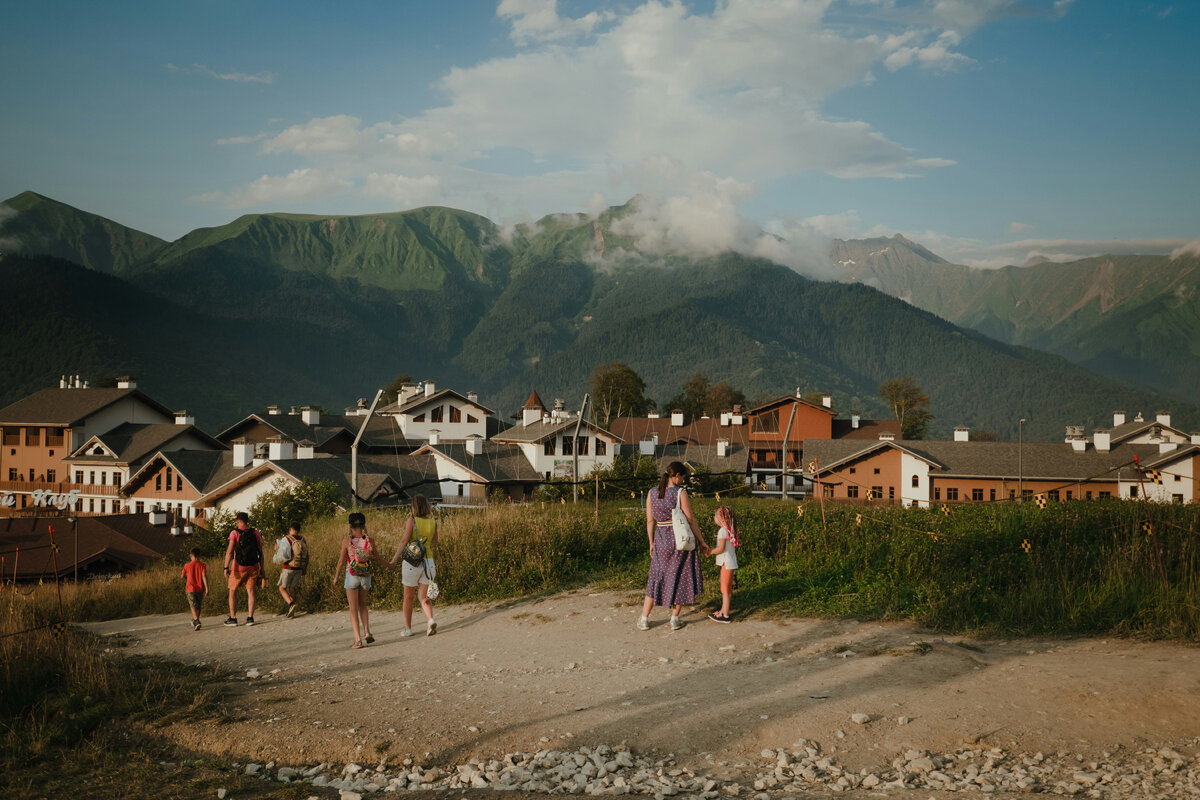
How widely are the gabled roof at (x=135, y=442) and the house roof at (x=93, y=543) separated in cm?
2188

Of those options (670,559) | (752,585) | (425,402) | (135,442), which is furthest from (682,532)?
(135,442)

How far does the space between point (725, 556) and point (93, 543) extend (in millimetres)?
29557

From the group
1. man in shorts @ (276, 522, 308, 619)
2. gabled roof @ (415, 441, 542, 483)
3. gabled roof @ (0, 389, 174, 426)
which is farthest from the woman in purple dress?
gabled roof @ (0, 389, 174, 426)

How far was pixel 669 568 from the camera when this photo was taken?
10.3 metres

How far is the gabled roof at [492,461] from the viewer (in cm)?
4894

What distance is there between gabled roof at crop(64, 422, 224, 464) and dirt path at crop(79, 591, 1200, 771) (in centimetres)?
5436

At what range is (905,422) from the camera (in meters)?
104

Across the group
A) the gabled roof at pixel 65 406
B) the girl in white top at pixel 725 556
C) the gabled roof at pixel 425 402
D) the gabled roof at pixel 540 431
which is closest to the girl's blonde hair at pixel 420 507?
the girl in white top at pixel 725 556

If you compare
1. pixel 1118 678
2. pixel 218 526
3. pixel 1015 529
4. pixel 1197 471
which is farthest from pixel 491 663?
pixel 1197 471

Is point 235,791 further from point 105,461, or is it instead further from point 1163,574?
point 105,461

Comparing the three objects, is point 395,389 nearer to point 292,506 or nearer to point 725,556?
point 292,506

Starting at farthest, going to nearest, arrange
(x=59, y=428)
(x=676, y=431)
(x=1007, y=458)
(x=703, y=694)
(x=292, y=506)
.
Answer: (x=676, y=431)
(x=59, y=428)
(x=1007, y=458)
(x=292, y=506)
(x=703, y=694)

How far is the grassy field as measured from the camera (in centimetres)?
784

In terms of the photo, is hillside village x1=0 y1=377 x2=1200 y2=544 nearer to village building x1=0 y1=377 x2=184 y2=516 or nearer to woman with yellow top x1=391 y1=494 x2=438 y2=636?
village building x1=0 y1=377 x2=184 y2=516
